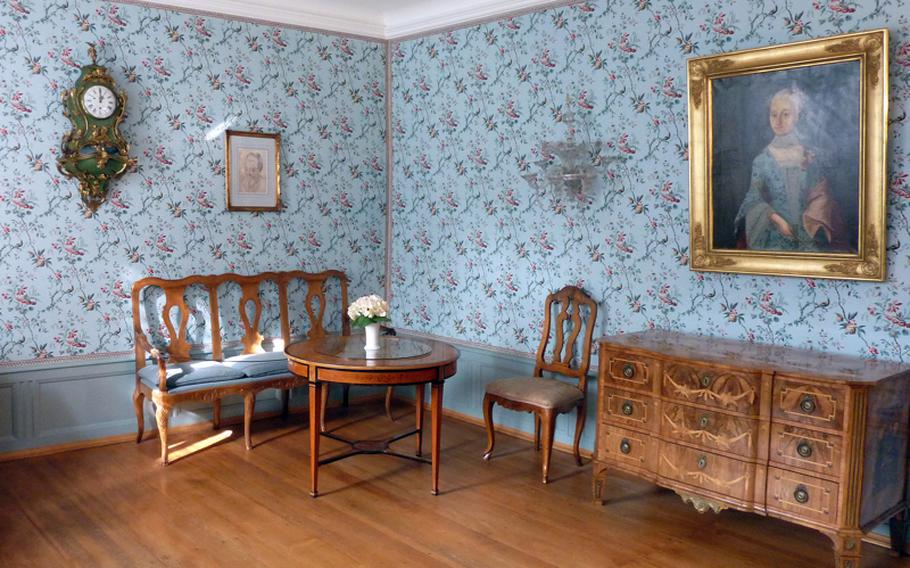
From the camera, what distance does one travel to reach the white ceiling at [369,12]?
5730mm

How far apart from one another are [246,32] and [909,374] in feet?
15.9

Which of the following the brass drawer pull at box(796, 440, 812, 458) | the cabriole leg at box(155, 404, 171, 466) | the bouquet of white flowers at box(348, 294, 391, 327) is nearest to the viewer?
the brass drawer pull at box(796, 440, 812, 458)

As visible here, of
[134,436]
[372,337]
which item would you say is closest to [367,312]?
[372,337]

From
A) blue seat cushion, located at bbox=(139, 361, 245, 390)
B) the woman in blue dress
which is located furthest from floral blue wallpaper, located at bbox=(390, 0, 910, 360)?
blue seat cushion, located at bbox=(139, 361, 245, 390)

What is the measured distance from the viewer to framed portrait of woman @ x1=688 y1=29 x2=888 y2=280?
12.9ft

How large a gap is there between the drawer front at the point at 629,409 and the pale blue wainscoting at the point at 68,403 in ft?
10.2

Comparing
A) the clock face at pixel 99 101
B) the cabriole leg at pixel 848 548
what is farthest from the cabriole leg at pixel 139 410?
the cabriole leg at pixel 848 548

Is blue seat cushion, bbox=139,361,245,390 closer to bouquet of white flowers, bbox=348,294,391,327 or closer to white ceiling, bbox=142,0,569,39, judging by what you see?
bouquet of white flowers, bbox=348,294,391,327

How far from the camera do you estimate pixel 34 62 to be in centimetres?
507

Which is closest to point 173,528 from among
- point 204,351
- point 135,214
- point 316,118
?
point 204,351

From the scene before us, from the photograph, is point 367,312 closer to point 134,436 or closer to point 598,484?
point 598,484

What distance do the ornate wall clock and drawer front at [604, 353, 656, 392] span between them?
11.4 ft

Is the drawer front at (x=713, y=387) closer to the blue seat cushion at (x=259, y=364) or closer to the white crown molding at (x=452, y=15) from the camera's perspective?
the white crown molding at (x=452, y=15)

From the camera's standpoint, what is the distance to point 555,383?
5109mm
